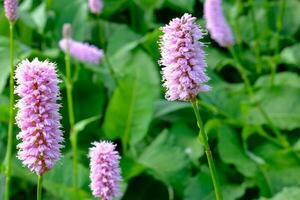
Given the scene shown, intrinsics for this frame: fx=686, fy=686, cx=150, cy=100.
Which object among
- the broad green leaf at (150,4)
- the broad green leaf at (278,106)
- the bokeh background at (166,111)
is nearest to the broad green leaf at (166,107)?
the bokeh background at (166,111)

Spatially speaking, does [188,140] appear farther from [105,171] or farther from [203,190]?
[105,171]

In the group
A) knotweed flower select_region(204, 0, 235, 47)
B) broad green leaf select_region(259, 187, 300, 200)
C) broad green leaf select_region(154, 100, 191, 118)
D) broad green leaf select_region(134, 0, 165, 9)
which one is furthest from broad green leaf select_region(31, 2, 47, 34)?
broad green leaf select_region(259, 187, 300, 200)

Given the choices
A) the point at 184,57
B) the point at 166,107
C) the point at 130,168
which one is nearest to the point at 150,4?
the point at 166,107

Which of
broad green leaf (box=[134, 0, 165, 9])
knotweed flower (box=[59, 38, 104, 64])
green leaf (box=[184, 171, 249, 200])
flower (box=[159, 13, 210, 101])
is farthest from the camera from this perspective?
broad green leaf (box=[134, 0, 165, 9])

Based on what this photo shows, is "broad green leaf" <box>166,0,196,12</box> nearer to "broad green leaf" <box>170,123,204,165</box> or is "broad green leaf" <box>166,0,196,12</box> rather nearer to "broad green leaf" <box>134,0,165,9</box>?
"broad green leaf" <box>134,0,165,9</box>

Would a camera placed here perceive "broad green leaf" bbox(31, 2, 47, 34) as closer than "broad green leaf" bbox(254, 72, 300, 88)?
No

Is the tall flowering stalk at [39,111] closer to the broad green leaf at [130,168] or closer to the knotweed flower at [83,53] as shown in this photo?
the knotweed flower at [83,53]

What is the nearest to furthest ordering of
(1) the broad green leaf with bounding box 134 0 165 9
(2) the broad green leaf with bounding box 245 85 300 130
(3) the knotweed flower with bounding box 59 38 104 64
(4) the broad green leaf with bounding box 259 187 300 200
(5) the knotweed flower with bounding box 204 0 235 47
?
(4) the broad green leaf with bounding box 259 187 300 200 → (5) the knotweed flower with bounding box 204 0 235 47 → (3) the knotweed flower with bounding box 59 38 104 64 → (2) the broad green leaf with bounding box 245 85 300 130 → (1) the broad green leaf with bounding box 134 0 165 9
